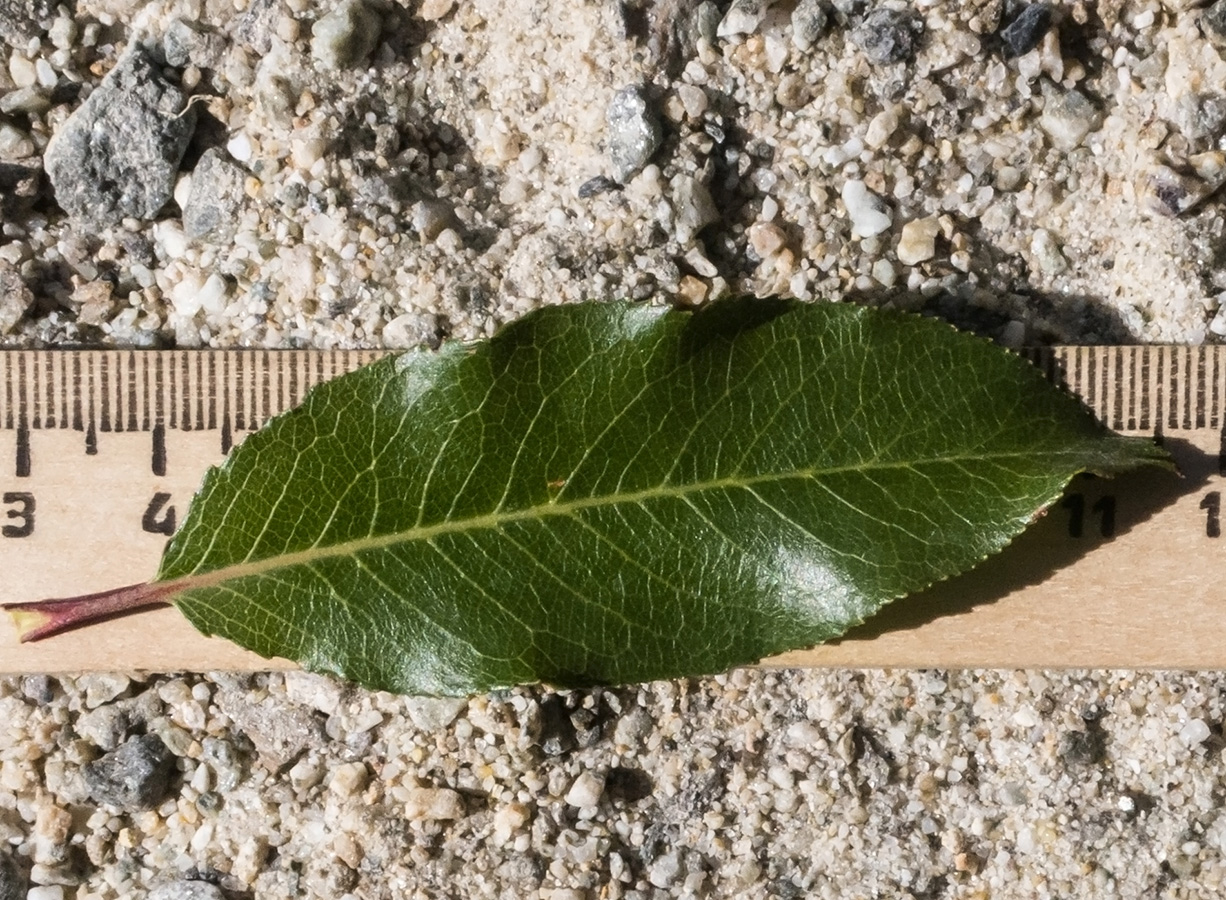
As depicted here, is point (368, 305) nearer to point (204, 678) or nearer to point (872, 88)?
point (204, 678)

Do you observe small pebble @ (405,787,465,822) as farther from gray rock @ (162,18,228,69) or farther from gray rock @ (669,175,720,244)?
gray rock @ (162,18,228,69)

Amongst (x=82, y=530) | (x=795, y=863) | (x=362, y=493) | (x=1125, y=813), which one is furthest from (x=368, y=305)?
(x=1125, y=813)

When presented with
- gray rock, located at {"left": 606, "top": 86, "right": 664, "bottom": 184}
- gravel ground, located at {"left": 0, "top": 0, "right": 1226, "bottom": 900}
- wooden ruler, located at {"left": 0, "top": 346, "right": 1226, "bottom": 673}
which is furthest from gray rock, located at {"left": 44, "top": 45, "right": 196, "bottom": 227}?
gray rock, located at {"left": 606, "top": 86, "right": 664, "bottom": 184}

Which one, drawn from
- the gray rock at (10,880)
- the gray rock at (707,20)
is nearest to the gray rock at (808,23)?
the gray rock at (707,20)

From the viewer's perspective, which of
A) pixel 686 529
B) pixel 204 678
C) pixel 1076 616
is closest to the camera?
pixel 686 529

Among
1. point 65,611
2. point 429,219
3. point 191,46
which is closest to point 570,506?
point 429,219

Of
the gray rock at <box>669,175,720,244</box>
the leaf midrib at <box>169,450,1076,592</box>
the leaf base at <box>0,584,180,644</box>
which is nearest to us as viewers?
the leaf midrib at <box>169,450,1076,592</box>
